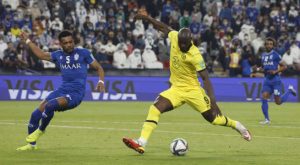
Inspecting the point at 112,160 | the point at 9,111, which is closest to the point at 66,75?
the point at 112,160

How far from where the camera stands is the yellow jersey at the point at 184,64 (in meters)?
13.5

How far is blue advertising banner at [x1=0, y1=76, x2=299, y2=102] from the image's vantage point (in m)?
32.0

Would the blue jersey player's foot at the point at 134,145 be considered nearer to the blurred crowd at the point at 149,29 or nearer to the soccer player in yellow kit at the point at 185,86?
the soccer player in yellow kit at the point at 185,86

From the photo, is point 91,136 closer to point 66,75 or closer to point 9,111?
point 66,75

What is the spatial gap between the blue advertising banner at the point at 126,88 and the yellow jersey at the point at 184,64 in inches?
727

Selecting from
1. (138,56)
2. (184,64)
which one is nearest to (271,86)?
(184,64)

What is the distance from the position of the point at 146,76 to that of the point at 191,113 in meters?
6.80

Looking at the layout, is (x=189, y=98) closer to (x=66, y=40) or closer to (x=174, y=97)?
(x=174, y=97)

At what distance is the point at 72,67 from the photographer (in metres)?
14.5

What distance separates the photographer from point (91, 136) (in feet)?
56.2

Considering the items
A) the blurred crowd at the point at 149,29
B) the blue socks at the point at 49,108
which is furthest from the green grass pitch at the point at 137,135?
the blurred crowd at the point at 149,29

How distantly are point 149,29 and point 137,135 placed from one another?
61.9 feet

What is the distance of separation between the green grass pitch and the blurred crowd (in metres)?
7.02

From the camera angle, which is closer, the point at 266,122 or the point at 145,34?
the point at 266,122
